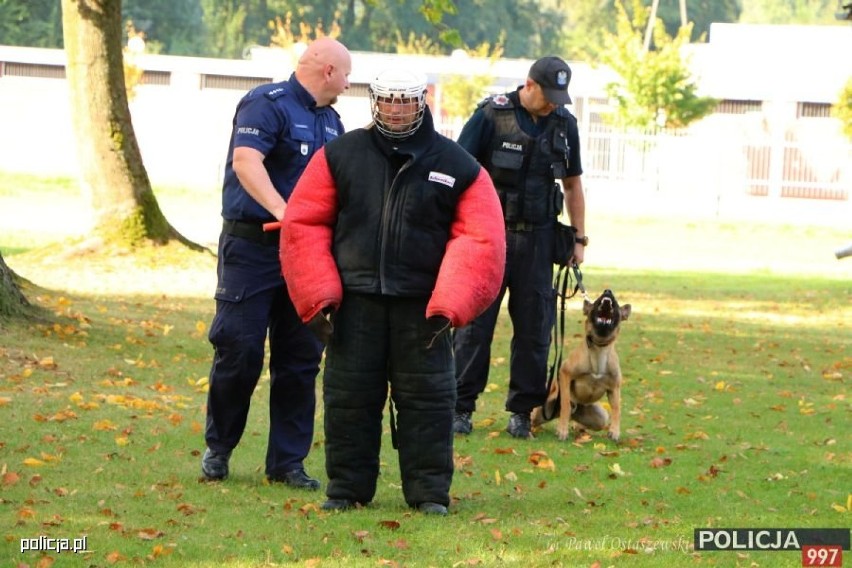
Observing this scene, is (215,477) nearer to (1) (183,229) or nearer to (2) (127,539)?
(2) (127,539)

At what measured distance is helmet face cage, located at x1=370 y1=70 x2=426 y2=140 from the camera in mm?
6297

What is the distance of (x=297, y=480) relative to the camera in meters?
7.34

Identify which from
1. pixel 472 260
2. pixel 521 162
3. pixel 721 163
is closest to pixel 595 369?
pixel 521 162

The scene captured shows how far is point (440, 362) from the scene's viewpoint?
259 inches

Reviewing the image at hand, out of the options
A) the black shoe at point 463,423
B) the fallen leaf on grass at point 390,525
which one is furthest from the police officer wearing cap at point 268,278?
the black shoe at point 463,423

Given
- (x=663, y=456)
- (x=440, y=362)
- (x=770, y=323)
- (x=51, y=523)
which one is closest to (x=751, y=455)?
(x=663, y=456)

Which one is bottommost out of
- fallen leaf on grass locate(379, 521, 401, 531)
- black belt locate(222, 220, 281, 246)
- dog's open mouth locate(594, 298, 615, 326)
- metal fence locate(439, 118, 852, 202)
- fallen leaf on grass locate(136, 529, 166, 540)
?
metal fence locate(439, 118, 852, 202)

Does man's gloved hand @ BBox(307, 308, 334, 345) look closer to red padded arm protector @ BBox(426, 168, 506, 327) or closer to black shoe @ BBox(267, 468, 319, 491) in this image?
red padded arm protector @ BBox(426, 168, 506, 327)

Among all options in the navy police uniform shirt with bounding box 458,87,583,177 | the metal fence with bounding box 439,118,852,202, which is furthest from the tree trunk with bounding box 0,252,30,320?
the metal fence with bounding box 439,118,852,202

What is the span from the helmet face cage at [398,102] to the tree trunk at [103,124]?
37.4ft

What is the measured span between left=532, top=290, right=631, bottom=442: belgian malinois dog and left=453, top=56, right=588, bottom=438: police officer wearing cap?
182mm

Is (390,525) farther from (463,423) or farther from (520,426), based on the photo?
(520,426)

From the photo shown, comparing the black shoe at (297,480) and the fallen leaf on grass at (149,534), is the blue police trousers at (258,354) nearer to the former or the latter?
the black shoe at (297,480)

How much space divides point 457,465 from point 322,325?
1993mm
